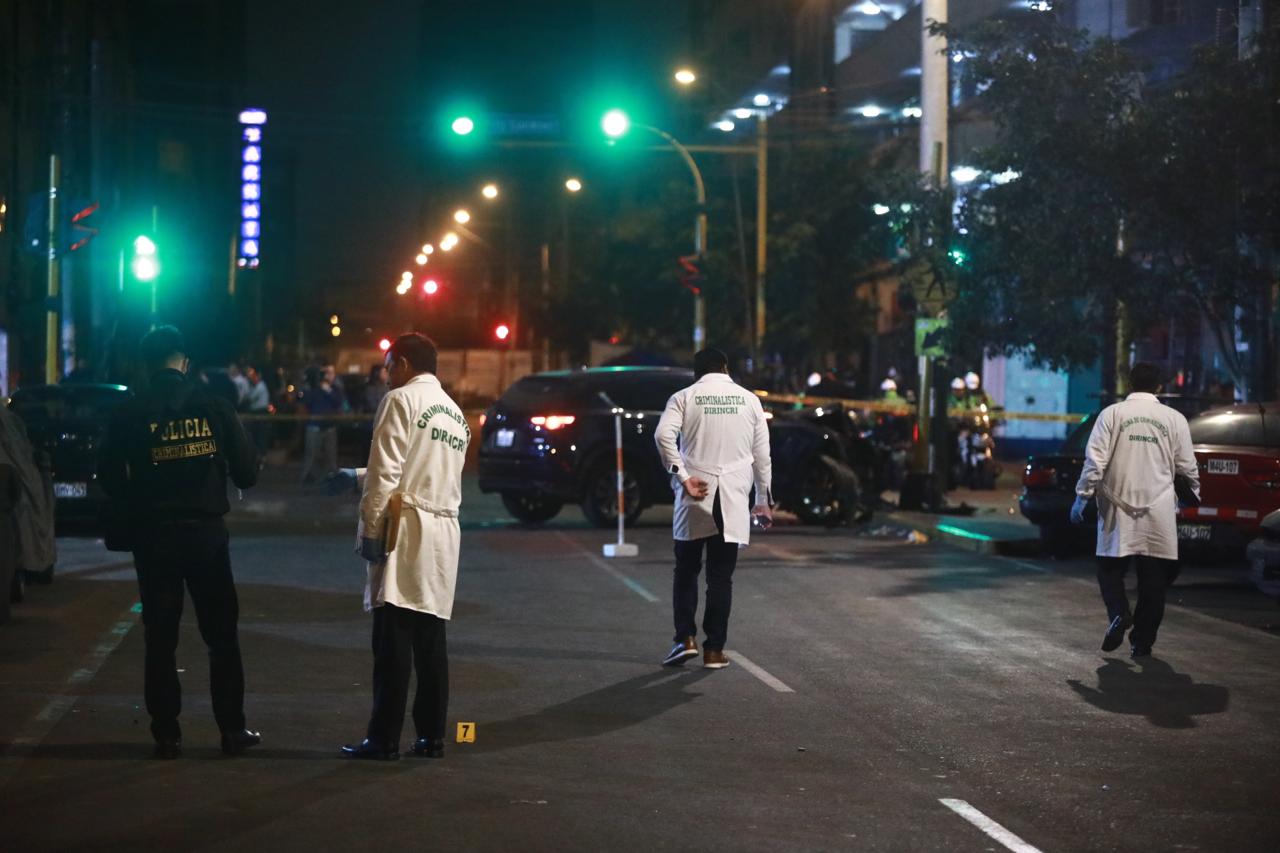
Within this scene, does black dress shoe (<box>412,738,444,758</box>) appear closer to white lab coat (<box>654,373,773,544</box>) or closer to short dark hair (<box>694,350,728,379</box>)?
white lab coat (<box>654,373,773,544</box>)

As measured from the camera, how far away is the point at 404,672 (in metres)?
8.27

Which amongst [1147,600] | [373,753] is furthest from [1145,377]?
[373,753]

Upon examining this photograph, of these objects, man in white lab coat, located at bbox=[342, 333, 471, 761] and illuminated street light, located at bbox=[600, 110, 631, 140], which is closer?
man in white lab coat, located at bbox=[342, 333, 471, 761]

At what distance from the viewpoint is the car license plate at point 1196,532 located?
16.2 meters

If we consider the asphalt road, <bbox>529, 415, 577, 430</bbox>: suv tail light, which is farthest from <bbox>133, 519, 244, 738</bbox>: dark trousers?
<bbox>529, 415, 577, 430</bbox>: suv tail light

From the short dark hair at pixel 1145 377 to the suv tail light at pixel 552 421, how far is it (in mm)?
10509

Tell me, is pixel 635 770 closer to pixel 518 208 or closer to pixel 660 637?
pixel 660 637

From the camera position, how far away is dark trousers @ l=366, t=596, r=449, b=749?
824cm

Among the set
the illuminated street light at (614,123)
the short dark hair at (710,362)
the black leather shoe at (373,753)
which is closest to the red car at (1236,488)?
the short dark hair at (710,362)

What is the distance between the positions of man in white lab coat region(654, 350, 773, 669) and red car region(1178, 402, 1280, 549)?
5939 millimetres

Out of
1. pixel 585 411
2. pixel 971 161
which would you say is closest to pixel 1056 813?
pixel 585 411

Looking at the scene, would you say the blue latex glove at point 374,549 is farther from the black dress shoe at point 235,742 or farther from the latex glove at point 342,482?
the black dress shoe at point 235,742

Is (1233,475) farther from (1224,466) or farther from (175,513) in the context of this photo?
(175,513)

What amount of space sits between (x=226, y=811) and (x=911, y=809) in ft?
8.43
